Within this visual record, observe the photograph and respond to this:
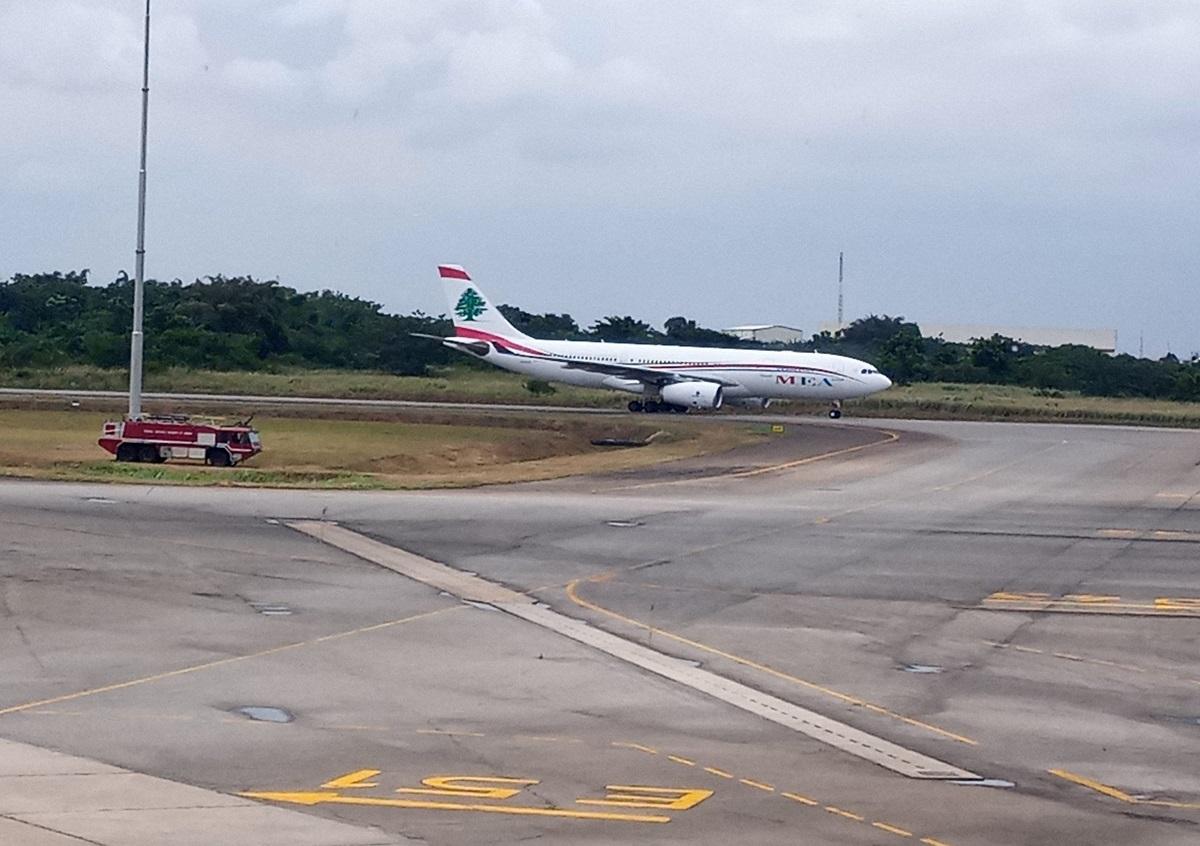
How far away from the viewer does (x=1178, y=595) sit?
26.2 meters

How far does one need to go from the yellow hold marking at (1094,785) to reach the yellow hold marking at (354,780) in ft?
19.1

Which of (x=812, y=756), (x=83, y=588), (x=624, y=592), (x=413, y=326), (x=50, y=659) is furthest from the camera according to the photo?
(x=413, y=326)

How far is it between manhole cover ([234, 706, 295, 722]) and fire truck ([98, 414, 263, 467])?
32151mm

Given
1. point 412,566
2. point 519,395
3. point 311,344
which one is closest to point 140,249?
point 412,566

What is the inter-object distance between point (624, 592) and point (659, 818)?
13276 millimetres

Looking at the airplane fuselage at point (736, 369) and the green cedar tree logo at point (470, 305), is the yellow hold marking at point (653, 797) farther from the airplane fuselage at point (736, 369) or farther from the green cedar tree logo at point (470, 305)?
the green cedar tree logo at point (470, 305)

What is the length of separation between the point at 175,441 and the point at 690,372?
32484 mm

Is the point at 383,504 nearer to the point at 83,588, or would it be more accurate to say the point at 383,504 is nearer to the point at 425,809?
the point at 83,588

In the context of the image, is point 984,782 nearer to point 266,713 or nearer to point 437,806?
point 437,806

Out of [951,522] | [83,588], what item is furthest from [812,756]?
[951,522]

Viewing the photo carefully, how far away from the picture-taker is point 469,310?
80.8 metres

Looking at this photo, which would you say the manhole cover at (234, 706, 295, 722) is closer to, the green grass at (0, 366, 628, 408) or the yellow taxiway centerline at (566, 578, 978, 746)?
the yellow taxiway centerline at (566, 578, 978, 746)

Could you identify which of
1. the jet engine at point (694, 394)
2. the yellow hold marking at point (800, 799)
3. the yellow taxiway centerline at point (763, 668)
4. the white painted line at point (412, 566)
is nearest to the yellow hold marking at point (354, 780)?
the yellow hold marking at point (800, 799)

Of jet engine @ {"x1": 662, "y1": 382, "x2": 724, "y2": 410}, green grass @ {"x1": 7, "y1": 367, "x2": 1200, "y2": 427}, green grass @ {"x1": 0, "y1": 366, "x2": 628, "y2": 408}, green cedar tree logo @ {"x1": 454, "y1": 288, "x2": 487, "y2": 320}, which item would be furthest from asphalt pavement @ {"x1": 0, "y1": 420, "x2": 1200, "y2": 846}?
green grass @ {"x1": 0, "y1": 366, "x2": 628, "y2": 408}
